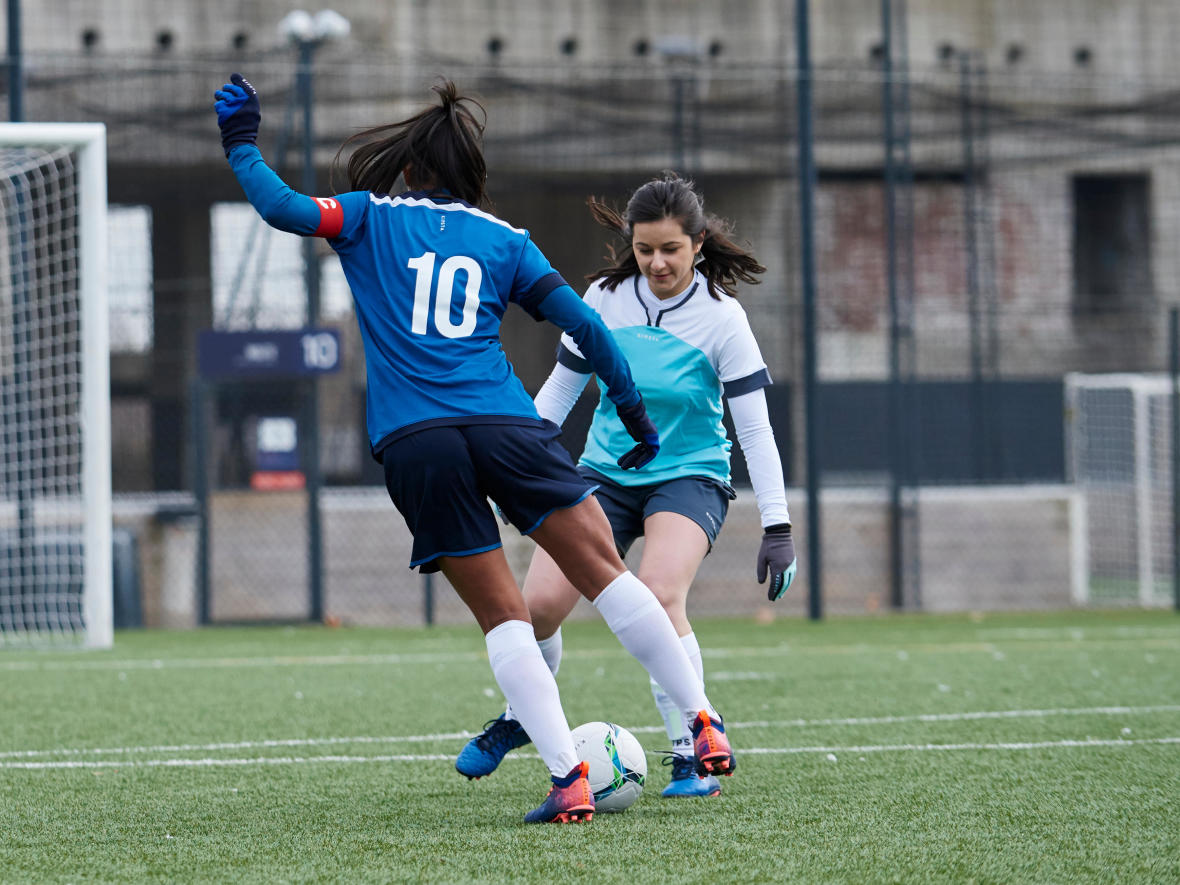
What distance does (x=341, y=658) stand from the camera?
28.8ft

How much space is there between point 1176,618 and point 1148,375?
11.4 feet

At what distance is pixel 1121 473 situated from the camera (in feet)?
44.4

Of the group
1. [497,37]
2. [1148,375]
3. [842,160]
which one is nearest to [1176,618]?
[1148,375]

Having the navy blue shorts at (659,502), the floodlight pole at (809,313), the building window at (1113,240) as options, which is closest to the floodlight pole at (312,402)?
the floodlight pole at (809,313)

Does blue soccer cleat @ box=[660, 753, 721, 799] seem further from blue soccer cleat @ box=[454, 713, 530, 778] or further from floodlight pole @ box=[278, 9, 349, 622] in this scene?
floodlight pole @ box=[278, 9, 349, 622]

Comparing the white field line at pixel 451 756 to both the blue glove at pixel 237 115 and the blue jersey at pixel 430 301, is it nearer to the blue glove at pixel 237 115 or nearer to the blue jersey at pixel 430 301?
the blue jersey at pixel 430 301

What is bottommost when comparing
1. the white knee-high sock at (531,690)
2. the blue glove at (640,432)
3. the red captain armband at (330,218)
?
the white knee-high sock at (531,690)

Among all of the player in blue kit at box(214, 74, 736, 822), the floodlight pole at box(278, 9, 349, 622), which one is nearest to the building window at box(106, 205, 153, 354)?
the floodlight pole at box(278, 9, 349, 622)

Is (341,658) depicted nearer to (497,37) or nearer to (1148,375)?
(1148,375)

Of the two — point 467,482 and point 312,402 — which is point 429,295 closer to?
point 467,482

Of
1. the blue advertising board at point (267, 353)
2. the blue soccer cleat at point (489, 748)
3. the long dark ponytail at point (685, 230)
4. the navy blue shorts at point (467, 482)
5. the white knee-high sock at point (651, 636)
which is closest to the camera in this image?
the navy blue shorts at point (467, 482)

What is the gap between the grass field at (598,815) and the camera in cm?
328

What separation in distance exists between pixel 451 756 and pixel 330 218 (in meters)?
2.09

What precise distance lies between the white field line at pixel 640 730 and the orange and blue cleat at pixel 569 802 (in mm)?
1320
